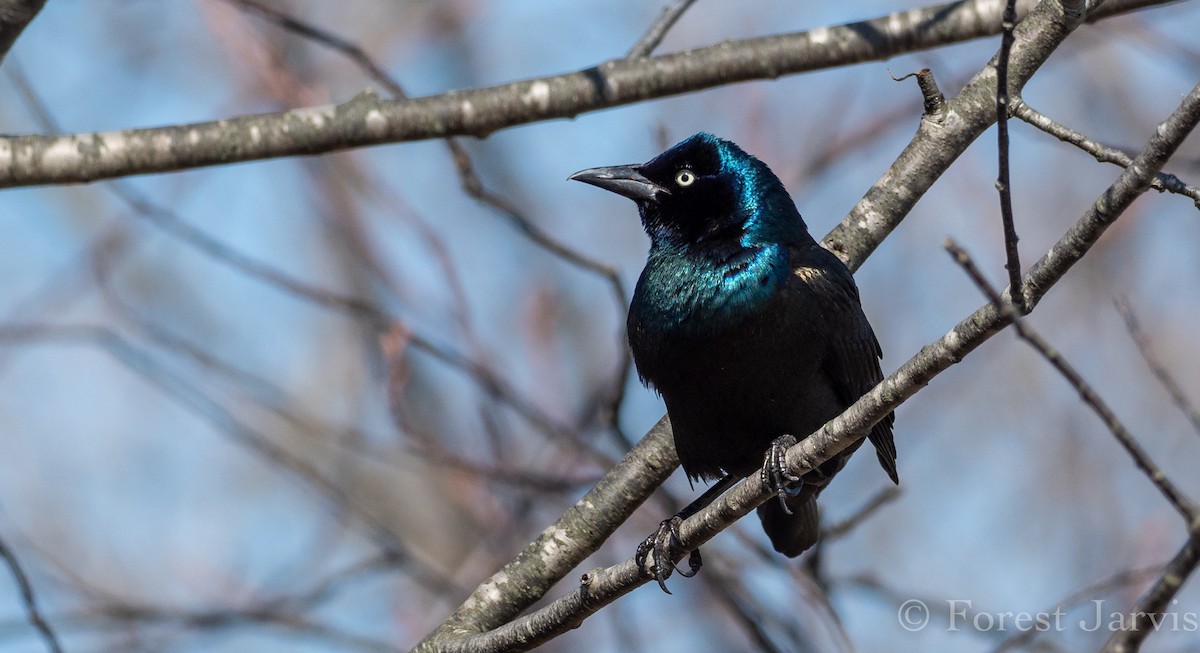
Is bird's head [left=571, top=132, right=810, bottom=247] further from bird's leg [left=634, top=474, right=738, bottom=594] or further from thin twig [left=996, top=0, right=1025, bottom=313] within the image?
thin twig [left=996, top=0, right=1025, bottom=313]

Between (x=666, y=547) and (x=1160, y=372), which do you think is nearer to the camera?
(x=1160, y=372)

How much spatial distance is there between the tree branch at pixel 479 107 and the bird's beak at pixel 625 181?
1.58 ft

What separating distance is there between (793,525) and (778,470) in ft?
2.86

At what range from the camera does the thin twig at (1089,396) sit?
6.74ft

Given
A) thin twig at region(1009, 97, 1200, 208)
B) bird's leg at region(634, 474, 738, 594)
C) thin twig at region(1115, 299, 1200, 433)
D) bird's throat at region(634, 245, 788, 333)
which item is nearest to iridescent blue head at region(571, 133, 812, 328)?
bird's throat at region(634, 245, 788, 333)

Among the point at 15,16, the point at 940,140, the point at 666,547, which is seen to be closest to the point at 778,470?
the point at 666,547

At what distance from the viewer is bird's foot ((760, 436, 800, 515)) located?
2.85 meters

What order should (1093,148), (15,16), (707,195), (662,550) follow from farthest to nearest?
1. (707,195)
2. (662,550)
3. (15,16)
4. (1093,148)

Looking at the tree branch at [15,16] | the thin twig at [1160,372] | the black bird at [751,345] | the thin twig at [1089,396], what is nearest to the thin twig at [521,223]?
the black bird at [751,345]

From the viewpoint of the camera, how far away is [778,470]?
302 centimetres

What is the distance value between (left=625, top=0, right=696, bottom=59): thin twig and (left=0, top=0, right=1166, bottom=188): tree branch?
0.17 m

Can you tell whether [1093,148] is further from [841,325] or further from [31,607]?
[31,607]

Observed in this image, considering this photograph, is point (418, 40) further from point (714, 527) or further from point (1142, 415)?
point (714, 527)

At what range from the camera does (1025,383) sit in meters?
8.76
